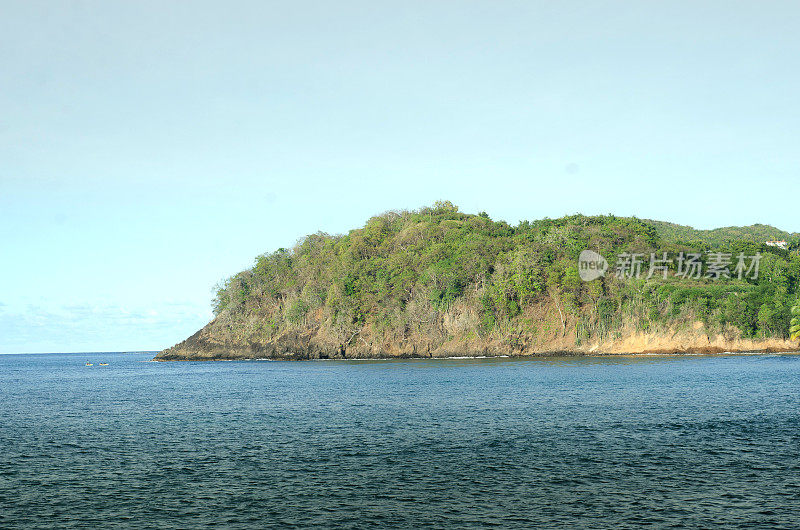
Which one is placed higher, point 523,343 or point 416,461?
point 523,343

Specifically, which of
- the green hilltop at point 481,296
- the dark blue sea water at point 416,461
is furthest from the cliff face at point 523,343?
the dark blue sea water at point 416,461

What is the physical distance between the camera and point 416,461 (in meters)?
26.1

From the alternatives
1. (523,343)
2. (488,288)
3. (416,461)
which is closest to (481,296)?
(488,288)

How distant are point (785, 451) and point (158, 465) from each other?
1020 inches

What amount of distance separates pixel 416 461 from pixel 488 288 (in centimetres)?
9766

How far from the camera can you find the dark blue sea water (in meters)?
18.8

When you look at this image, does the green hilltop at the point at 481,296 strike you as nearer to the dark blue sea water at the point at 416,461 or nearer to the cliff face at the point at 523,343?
the cliff face at the point at 523,343

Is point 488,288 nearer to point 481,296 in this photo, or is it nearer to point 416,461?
point 481,296

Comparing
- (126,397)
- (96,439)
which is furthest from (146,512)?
(126,397)

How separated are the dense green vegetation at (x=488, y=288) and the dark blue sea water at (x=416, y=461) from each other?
2544 inches

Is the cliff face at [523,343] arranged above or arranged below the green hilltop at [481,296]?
below

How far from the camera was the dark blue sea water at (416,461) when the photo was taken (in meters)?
18.8

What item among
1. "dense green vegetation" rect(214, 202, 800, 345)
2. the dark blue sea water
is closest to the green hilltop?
"dense green vegetation" rect(214, 202, 800, 345)

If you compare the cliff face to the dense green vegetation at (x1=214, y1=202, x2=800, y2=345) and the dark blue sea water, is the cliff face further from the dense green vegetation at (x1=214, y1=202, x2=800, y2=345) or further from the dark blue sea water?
the dark blue sea water
